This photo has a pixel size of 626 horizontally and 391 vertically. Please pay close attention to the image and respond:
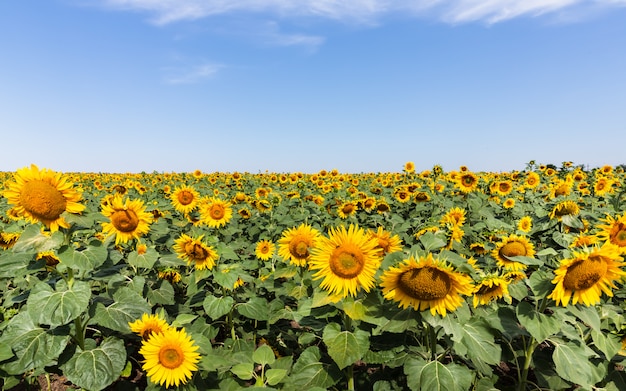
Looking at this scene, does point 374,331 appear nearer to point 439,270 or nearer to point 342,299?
point 342,299

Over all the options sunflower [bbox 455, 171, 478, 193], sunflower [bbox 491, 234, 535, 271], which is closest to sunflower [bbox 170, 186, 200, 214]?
sunflower [bbox 491, 234, 535, 271]

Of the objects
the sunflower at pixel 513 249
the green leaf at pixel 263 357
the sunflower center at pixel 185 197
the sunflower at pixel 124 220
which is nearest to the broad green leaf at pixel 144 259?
the sunflower at pixel 124 220

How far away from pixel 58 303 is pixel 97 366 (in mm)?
548

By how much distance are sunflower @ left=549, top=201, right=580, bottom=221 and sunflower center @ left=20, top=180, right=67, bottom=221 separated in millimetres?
5731

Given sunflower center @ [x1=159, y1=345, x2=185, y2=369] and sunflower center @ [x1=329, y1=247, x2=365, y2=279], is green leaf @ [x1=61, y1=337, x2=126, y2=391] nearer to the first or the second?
sunflower center @ [x1=159, y1=345, x2=185, y2=369]

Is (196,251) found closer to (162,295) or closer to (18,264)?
(162,295)

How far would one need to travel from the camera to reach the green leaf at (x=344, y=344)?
2.50m

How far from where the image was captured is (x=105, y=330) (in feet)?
10.6

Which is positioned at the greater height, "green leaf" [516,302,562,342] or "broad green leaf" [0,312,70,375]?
"green leaf" [516,302,562,342]

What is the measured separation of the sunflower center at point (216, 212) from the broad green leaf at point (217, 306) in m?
2.69

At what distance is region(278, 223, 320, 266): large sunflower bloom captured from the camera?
3770 millimetres

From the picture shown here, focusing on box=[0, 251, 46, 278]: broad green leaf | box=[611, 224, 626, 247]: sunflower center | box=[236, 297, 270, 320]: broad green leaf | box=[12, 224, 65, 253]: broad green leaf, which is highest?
box=[12, 224, 65, 253]: broad green leaf

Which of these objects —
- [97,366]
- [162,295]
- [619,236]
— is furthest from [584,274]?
[162,295]

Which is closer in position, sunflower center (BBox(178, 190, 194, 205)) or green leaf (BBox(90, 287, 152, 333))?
green leaf (BBox(90, 287, 152, 333))
